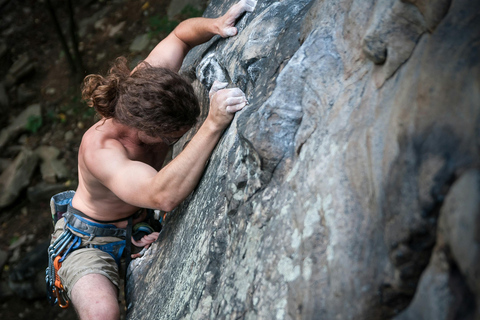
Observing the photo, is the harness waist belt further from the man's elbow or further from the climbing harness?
the man's elbow

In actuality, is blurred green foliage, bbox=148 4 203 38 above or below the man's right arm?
below

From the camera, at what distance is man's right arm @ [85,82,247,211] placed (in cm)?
221

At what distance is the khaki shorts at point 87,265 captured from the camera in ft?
9.43

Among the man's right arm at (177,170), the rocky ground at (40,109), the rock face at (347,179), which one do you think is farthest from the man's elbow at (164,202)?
the rocky ground at (40,109)

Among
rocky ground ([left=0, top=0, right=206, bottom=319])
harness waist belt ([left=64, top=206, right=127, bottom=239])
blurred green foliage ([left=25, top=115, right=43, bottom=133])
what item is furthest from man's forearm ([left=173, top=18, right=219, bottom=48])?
blurred green foliage ([left=25, top=115, right=43, bottom=133])

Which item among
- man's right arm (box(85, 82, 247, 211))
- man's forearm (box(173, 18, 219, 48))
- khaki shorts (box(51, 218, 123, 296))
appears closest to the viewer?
man's right arm (box(85, 82, 247, 211))

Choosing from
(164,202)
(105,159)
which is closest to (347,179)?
(164,202)

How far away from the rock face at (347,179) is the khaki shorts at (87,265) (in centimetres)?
69

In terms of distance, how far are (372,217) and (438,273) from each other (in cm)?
27

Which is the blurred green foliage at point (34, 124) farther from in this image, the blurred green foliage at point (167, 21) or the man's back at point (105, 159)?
the man's back at point (105, 159)

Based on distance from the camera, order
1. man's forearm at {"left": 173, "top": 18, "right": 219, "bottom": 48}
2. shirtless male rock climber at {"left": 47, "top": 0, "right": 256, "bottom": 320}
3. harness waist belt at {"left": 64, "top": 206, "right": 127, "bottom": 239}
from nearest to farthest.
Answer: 1. shirtless male rock climber at {"left": 47, "top": 0, "right": 256, "bottom": 320}
2. man's forearm at {"left": 173, "top": 18, "right": 219, "bottom": 48}
3. harness waist belt at {"left": 64, "top": 206, "right": 127, "bottom": 239}

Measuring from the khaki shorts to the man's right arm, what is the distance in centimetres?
70

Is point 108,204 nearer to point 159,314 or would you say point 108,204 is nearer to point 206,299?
point 159,314

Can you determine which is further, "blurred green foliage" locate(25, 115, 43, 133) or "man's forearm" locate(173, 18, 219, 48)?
"blurred green foliage" locate(25, 115, 43, 133)
